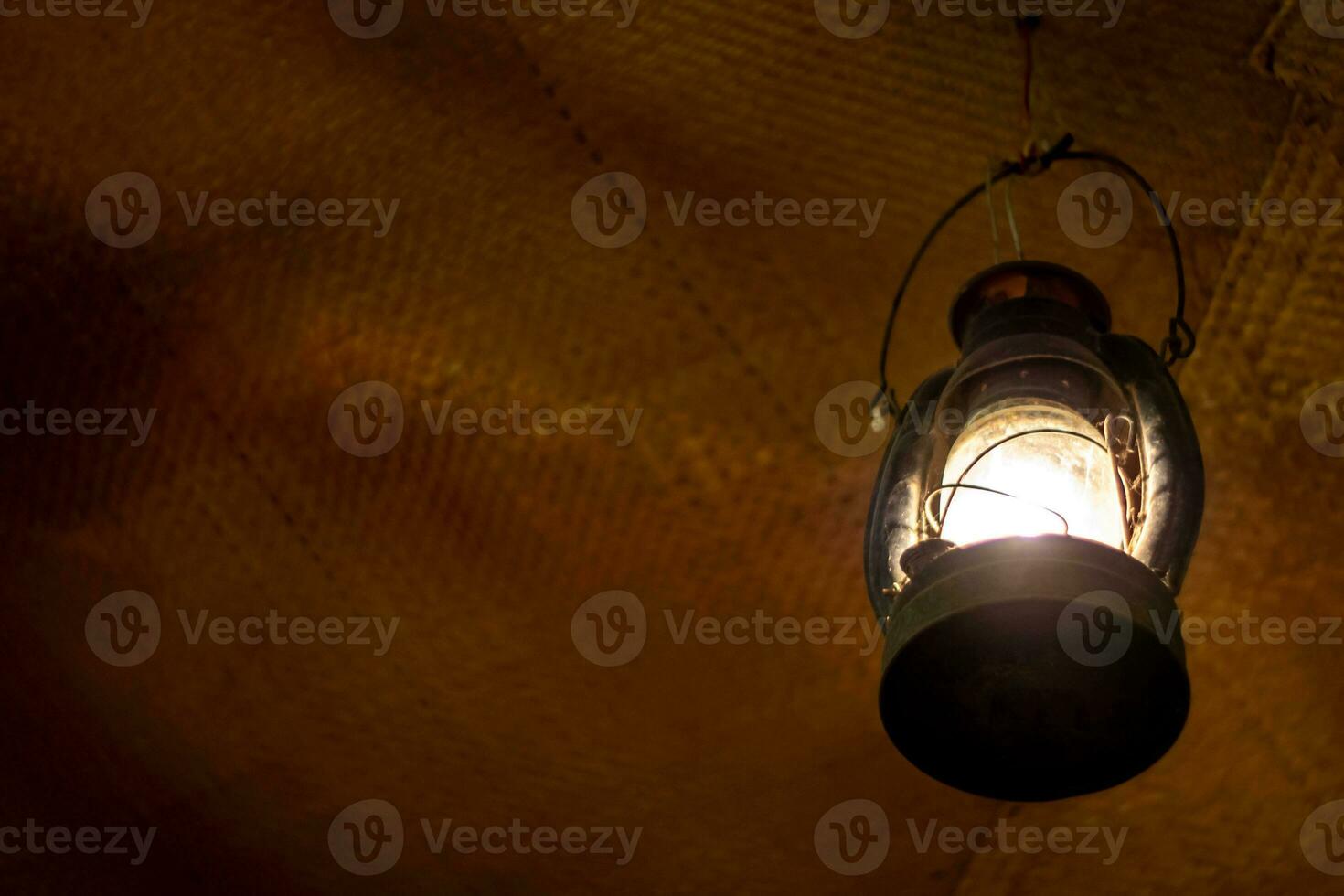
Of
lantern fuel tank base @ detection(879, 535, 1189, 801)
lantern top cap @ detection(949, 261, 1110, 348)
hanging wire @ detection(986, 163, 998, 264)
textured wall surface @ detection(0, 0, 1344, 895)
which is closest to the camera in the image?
lantern fuel tank base @ detection(879, 535, 1189, 801)

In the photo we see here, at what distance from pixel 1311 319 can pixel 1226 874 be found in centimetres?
122

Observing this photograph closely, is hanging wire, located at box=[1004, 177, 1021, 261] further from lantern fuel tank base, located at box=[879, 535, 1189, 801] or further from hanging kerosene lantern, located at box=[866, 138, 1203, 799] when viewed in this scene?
lantern fuel tank base, located at box=[879, 535, 1189, 801]

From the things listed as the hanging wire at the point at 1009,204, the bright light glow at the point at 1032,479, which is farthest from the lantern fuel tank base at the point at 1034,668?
the hanging wire at the point at 1009,204

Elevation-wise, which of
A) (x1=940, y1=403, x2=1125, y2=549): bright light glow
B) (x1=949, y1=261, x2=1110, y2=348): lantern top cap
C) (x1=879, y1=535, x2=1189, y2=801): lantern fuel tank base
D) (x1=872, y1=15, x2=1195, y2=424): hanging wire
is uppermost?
(x1=872, y1=15, x2=1195, y2=424): hanging wire

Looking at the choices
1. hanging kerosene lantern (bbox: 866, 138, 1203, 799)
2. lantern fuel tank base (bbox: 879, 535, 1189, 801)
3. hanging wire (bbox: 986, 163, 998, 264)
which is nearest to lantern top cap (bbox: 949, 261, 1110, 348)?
hanging kerosene lantern (bbox: 866, 138, 1203, 799)

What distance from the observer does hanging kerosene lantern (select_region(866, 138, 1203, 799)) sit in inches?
44.6

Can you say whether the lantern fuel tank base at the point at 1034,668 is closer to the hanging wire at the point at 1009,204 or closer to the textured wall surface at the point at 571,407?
the hanging wire at the point at 1009,204

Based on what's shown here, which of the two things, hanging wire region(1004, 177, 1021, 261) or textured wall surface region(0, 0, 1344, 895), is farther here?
textured wall surface region(0, 0, 1344, 895)

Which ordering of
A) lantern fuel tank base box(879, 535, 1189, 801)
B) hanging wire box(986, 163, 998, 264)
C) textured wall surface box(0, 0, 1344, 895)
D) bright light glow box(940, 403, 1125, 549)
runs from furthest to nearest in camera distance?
textured wall surface box(0, 0, 1344, 895) < hanging wire box(986, 163, 998, 264) < bright light glow box(940, 403, 1125, 549) < lantern fuel tank base box(879, 535, 1189, 801)

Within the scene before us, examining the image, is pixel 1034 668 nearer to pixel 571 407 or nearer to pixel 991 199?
pixel 991 199

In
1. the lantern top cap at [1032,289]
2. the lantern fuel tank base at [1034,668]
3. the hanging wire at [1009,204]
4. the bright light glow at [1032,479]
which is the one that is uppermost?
the hanging wire at [1009,204]

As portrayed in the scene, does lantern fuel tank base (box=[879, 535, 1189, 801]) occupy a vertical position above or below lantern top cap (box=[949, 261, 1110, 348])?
below

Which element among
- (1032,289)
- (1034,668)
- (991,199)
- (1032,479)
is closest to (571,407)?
(991,199)

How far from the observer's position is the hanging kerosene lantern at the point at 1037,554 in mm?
1132
